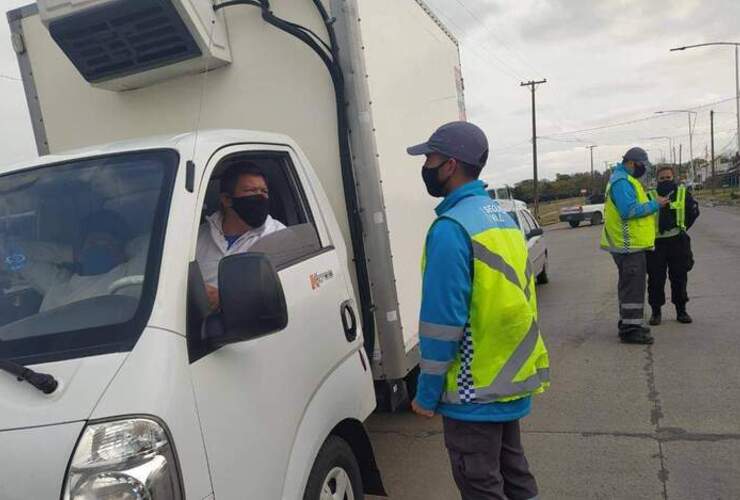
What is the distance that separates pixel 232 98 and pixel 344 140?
0.78 meters

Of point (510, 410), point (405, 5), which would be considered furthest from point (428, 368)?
point (405, 5)

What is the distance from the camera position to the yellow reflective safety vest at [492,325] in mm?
2475

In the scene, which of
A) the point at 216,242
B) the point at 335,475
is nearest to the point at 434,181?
the point at 216,242

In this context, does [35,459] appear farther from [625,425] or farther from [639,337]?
[639,337]

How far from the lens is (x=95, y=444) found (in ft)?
5.41

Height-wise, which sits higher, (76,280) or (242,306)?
(76,280)

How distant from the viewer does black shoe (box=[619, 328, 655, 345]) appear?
674 centimetres

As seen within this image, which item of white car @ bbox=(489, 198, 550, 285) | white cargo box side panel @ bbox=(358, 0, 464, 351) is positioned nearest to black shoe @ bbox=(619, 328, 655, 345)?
white car @ bbox=(489, 198, 550, 285)

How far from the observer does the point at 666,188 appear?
7289 mm

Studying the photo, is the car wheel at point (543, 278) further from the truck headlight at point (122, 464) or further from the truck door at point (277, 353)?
the truck headlight at point (122, 464)

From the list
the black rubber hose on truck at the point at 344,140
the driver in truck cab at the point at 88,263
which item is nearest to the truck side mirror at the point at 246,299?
the driver in truck cab at the point at 88,263

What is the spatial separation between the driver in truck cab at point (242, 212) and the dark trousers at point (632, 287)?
483cm

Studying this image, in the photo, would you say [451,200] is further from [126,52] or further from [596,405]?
[596,405]

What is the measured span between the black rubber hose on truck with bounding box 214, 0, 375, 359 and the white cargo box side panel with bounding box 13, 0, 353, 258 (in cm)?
5
